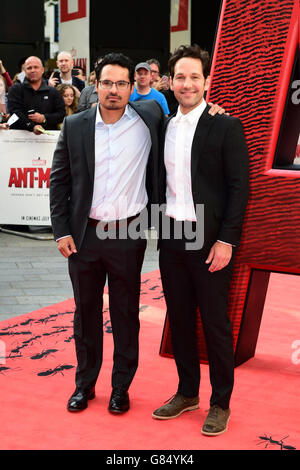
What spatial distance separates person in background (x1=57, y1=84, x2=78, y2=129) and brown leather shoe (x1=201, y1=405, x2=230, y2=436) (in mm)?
5979

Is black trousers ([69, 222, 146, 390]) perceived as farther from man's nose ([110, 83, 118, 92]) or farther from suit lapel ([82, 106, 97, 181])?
man's nose ([110, 83, 118, 92])

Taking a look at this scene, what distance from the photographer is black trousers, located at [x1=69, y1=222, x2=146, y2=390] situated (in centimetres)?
322

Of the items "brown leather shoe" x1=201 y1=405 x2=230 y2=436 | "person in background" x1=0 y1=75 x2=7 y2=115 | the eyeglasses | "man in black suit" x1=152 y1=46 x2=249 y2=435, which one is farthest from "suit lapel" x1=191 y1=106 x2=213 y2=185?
"person in background" x1=0 y1=75 x2=7 y2=115

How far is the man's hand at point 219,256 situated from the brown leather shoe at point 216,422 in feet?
2.20

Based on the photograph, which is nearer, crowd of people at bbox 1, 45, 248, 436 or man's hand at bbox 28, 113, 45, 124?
crowd of people at bbox 1, 45, 248, 436

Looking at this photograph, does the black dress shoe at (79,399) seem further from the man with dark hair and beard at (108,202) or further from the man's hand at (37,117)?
the man's hand at (37,117)

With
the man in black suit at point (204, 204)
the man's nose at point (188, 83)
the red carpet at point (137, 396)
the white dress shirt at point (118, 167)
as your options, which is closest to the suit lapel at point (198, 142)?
the man in black suit at point (204, 204)

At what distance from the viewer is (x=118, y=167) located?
3.16 m

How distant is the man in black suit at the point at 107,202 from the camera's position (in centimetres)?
316

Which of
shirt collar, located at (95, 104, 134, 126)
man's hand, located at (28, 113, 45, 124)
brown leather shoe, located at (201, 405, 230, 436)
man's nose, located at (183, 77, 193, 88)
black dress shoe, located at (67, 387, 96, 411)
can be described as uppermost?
man's nose, located at (183, 77, 193, 88)

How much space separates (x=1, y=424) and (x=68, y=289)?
2.73 meters

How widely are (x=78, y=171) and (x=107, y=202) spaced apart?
0.68 ft
